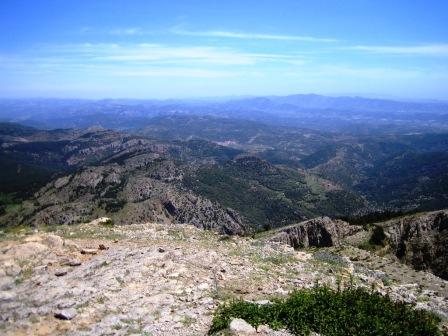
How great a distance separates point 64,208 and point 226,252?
184 meters

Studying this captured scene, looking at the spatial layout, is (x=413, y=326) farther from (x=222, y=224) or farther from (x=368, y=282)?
(x=222, y=224)

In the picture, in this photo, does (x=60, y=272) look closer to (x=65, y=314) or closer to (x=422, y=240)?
(x=65, y=314)

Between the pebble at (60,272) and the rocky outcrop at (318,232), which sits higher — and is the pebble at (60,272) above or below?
above

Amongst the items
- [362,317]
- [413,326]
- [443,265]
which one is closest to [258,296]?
[362,317]

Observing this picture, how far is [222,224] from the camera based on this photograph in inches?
7835

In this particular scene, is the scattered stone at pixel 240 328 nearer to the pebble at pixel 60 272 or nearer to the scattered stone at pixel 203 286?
the scattered stone at pixel 203 286

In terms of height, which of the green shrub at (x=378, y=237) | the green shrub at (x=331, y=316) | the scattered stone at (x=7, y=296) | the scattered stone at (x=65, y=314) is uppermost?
the green shrub at (x=331, y=316)

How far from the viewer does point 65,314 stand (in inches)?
581

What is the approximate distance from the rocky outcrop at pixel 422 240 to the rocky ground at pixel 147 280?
45.9 feet

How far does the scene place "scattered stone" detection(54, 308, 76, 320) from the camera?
48.3ft

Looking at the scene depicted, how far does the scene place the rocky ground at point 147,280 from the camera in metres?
14.5

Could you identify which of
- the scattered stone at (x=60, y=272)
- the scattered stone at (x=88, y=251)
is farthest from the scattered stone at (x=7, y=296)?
the scattered stone at (x=88, y=251)

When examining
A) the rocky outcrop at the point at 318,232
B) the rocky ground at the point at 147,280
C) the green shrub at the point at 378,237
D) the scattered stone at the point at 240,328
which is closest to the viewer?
the scattered stone at the point at 240,328

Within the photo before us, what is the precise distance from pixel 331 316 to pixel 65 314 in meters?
9.30
